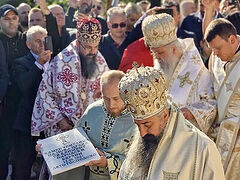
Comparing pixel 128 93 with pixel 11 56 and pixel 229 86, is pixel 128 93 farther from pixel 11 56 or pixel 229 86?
pixel 11 56

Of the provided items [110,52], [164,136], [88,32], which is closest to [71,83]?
[88,32]

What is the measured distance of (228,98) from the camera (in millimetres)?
5328

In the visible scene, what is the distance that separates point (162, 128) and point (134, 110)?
22 centimetres

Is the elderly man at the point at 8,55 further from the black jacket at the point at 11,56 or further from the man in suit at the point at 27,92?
the man in suit at the point at 27,92

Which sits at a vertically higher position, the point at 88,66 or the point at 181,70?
the point at 181,70

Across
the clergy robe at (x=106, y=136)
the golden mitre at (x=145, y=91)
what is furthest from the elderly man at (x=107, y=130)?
the golden mitre at (x=145, y=91)

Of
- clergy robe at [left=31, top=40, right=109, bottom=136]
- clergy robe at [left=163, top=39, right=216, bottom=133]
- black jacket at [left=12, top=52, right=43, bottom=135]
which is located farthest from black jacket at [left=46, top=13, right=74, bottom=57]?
clergy robe at [left=163, top=39, right=216, bottom=133]

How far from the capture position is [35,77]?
6.74m

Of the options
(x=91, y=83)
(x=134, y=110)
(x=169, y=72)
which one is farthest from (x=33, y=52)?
(x=134, y=110)

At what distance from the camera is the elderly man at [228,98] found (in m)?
5.24

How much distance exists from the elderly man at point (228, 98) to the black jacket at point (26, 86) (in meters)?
2.27

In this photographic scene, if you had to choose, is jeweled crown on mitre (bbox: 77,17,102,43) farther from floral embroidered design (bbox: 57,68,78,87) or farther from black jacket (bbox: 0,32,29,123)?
black jacket (bbox: 0,32,29,123)

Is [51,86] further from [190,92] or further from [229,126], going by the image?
[229,126]

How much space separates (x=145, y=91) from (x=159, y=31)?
1.82 meters
